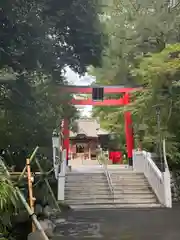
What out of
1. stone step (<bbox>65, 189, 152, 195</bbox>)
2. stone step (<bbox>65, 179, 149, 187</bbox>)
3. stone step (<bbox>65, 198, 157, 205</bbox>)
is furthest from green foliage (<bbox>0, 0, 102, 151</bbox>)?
stone step (<bbox>65, 179, 149, 187</bbox>)

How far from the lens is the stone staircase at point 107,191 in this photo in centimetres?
1423

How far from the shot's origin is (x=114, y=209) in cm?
1326

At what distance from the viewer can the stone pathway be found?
28.9 feet

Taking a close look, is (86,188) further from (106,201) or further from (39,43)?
(39,43)

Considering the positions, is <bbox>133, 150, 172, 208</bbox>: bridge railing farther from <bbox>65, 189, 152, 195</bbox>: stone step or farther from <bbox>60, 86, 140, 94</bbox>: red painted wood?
<bbox>60, 86, 140, 94</bbox>: red painted wood

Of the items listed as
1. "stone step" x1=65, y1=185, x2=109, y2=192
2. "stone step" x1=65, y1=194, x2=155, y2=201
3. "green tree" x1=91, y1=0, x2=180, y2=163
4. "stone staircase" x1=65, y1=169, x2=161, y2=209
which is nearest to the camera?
"stone staircase" x1=65, y1=169, x2=161, y2=209

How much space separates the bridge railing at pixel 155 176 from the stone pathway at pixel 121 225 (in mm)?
955

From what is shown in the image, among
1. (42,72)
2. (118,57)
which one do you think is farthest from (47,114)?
(118,57)

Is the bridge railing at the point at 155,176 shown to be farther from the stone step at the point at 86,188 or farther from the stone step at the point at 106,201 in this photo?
the stone step at the point at 86,188

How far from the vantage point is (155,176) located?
1535cm

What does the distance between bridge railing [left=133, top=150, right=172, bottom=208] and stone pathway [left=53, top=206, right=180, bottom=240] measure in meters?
0.95

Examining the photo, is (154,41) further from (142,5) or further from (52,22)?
(52,22)

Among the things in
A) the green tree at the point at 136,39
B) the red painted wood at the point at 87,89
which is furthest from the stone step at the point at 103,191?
the red painted wood at the point at 87,89

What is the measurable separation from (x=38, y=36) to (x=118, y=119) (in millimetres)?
14045
